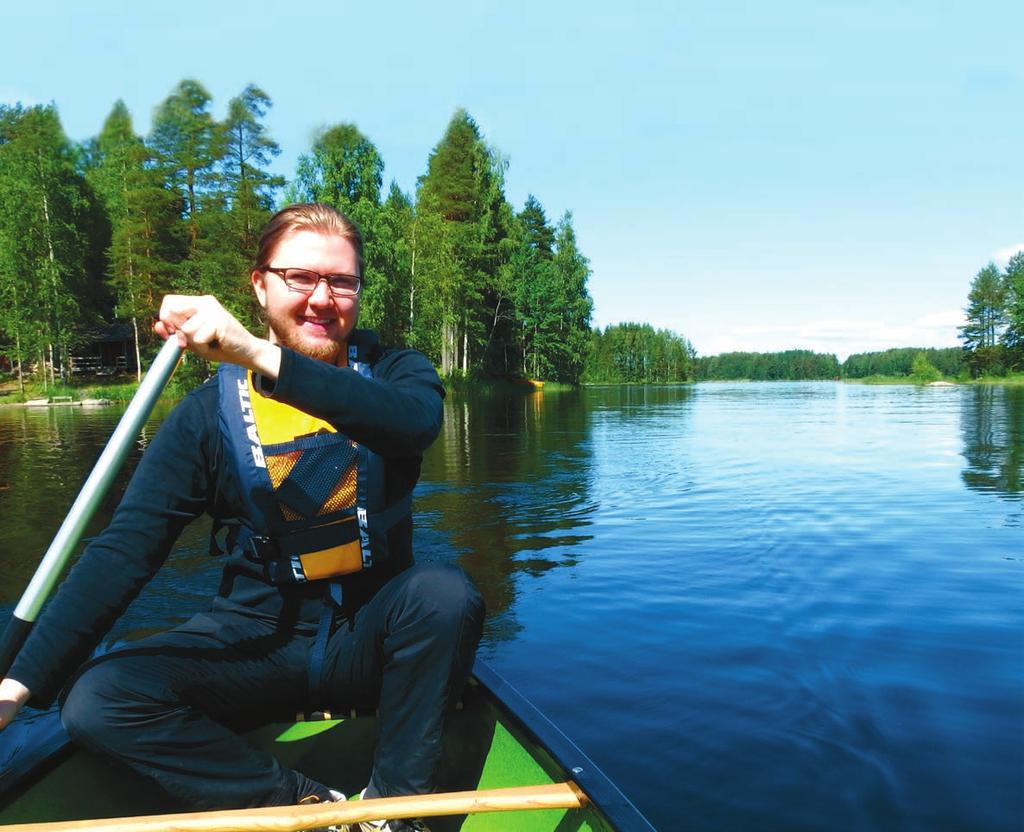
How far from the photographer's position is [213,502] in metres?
2.23

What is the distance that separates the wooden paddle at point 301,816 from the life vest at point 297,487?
2.04 feet

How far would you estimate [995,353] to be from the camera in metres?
77.6

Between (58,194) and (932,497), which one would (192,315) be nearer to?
(932,497)

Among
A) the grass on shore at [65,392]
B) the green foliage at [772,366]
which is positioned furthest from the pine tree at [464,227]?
the green foliage at [772,366]

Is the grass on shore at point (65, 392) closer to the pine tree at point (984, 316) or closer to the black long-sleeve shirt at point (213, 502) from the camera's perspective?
the black long-sleeve shirt at point (213, 502)

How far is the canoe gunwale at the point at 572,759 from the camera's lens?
5.63 feet

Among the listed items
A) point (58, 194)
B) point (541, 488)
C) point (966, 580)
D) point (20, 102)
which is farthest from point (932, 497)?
point (20, 102)

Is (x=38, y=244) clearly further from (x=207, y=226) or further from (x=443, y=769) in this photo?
(x=443, y=769)

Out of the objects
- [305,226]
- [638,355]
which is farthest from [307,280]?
[638,355]

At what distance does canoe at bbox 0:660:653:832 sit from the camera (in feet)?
6.31

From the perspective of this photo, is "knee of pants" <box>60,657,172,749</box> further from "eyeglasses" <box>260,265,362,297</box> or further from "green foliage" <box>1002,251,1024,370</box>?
"green foliage" <box>1002,251,1024,370</box>

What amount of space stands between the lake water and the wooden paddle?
128 cm

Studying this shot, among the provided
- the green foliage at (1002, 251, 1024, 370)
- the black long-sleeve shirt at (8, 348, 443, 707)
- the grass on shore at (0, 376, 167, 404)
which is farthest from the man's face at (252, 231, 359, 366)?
the green foliage at (1002, 251, 1024, 370)

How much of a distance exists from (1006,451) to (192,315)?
14.8 m
